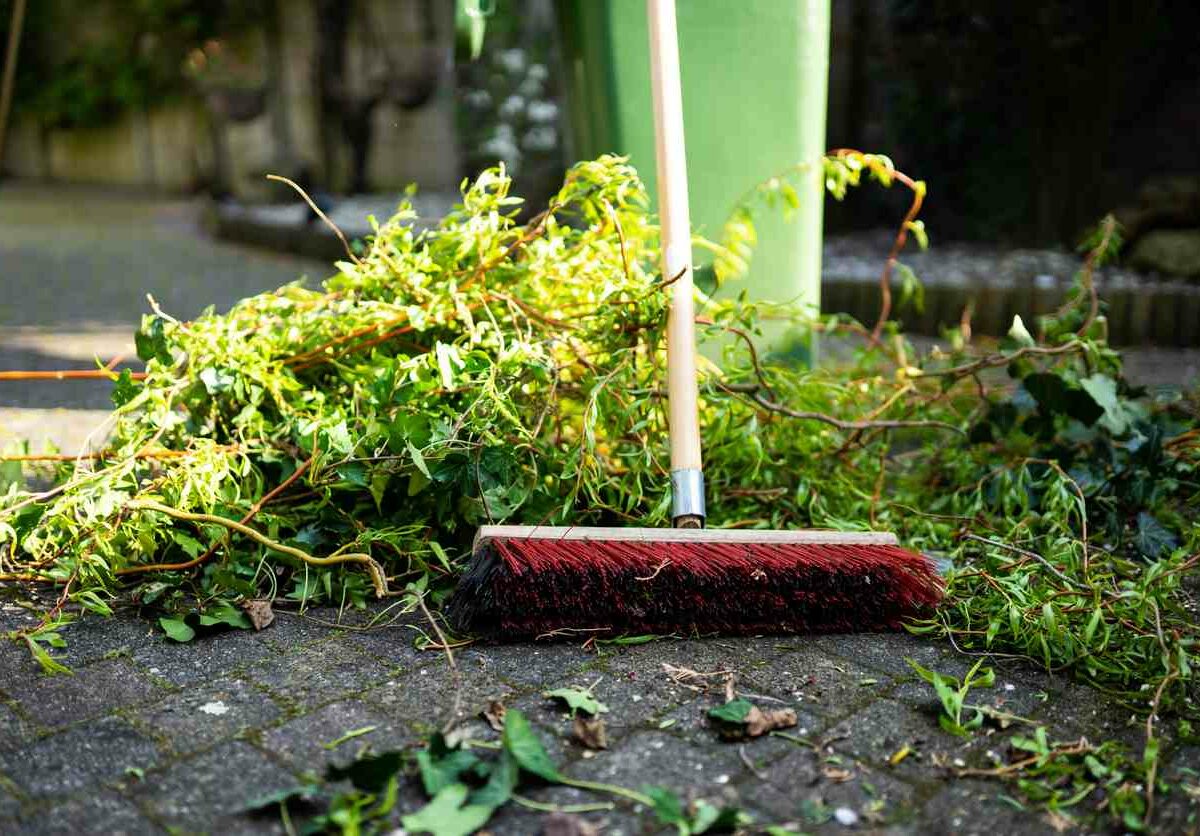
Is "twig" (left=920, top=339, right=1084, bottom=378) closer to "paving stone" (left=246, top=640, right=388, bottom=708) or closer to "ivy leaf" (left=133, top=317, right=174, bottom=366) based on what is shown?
"paving stone" (left=246, top=640, right=388, bottom=708)

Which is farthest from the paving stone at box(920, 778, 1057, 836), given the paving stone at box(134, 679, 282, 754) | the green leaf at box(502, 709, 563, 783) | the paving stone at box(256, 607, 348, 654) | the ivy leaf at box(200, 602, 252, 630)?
the ivy leaf at box(200, 602, 252, 630)

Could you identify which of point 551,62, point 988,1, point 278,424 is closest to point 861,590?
point 278,424

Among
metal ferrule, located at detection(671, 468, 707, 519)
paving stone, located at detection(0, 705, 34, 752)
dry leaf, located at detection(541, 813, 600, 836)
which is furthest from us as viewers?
metal ferrule, located at detection(671, 468, 707, 519)

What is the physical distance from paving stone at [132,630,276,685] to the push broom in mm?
321

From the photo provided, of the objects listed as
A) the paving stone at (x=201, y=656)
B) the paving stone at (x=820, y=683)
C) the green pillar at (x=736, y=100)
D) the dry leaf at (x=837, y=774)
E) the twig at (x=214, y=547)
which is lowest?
the paving stone at (x=820, y=683)

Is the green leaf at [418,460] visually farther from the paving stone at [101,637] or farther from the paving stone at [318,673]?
the paving stone at [101,637]

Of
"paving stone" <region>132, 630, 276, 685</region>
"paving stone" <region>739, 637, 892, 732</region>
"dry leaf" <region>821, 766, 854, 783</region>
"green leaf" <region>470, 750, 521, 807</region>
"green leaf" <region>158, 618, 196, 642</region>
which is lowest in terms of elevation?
"paving stone" <region>739, 637, 892, 732</region>

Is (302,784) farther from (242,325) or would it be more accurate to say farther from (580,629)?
(242,325)

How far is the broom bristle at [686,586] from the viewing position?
180 centimetres

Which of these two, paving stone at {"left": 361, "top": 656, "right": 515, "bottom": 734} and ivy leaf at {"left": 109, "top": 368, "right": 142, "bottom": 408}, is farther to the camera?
ivy leaf at {"left": 109, "top": 368, "right": 142, "bottom": 408}

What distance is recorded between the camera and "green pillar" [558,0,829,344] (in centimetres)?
290

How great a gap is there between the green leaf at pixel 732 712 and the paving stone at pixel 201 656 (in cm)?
71

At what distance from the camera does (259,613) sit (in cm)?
192

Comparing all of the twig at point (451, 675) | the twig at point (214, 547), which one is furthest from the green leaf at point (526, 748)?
the twig at point (214, 547)
